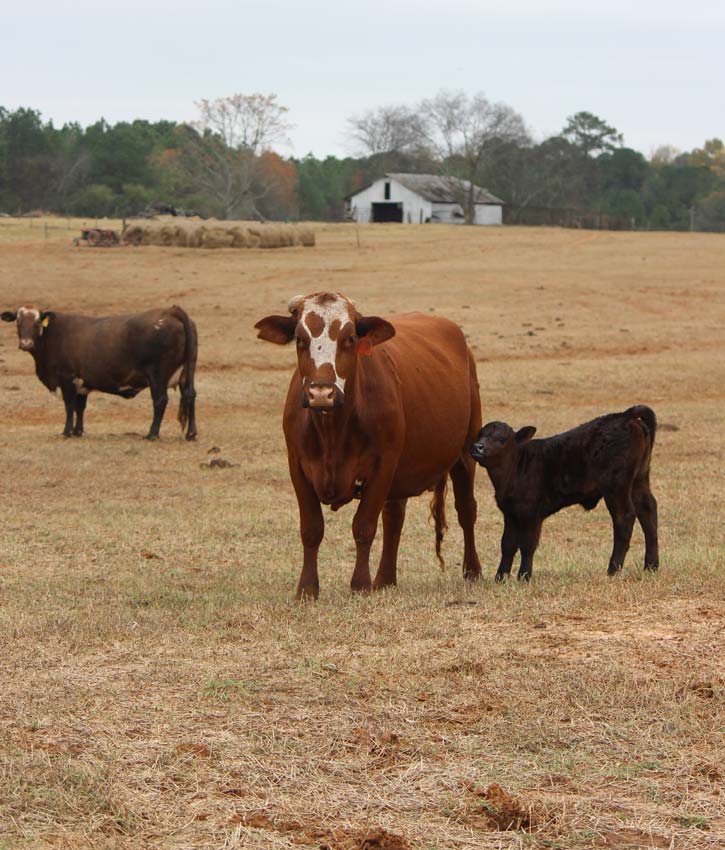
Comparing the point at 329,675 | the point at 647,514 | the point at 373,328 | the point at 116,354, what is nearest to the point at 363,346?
the point at 373,328

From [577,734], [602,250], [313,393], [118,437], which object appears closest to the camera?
[577,734]

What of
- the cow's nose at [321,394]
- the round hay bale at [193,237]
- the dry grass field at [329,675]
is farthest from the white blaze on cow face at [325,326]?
the round hay bale at [193,237]

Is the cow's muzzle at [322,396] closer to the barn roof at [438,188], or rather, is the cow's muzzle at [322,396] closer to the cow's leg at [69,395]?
the cow's leg at [69,395]

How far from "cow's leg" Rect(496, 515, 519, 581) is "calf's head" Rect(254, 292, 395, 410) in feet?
5.70

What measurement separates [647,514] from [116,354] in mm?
10816

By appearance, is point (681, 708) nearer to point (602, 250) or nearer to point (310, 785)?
point (310, 785)

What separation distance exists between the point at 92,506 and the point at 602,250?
41.6m

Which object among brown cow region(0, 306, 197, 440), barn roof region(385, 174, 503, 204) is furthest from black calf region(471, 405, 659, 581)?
barn roof region(385, 174, 503, 204)

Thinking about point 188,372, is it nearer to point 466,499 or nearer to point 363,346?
point 466,499

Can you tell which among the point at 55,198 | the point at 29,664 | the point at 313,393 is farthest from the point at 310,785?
the point at 55,198

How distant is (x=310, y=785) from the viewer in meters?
4.52

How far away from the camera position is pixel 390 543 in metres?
9.14

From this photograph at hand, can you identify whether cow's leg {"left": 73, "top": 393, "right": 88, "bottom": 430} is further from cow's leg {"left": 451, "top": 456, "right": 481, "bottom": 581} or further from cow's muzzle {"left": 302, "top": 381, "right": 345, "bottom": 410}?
cow's muzzle {"left": 302, "top": 381, "right": 345, "bottom": 410}

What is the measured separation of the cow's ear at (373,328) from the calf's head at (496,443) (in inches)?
49.4
